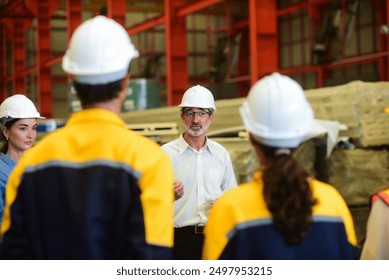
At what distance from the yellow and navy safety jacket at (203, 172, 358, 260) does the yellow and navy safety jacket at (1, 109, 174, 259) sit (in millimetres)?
179

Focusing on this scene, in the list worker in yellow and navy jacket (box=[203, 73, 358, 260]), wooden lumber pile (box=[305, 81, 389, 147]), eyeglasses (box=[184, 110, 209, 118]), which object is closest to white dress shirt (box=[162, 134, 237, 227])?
eyeglasses (box=[184, 110, 209, 118])

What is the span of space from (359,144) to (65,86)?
18.1 m

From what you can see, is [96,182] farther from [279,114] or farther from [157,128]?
[157,128]

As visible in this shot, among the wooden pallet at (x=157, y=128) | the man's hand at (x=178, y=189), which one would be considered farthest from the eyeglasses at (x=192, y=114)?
the wooden pallet at (x=157, y=128)

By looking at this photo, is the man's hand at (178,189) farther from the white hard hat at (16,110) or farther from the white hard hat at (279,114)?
the white hard hat at (279,114)

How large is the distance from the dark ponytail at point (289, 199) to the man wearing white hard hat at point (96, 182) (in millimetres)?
330

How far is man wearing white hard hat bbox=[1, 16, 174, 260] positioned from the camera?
203cm

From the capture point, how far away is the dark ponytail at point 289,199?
2.01 meters

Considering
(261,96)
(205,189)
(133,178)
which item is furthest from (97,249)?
(205,189)

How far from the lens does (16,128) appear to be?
160 inches

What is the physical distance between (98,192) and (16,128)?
220cm

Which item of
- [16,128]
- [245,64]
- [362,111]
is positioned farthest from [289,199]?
[245,64]

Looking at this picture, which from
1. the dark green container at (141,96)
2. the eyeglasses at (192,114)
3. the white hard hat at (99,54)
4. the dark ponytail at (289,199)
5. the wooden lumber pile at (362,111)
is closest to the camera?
the dark ponytail at (289,199)

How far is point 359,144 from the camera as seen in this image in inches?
277
